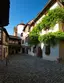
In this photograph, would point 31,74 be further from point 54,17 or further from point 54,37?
point 54,17

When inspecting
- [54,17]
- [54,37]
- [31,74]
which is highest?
[54,17]

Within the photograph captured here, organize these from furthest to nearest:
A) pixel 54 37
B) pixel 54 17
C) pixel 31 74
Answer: pixel 54 17 < pixel 54 37 < pixel 31 74

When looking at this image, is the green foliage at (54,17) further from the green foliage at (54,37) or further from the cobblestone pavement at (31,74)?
the cobblestone pavement at (31,74)

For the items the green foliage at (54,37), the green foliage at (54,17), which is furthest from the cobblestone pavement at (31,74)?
the green foliage at (54,17)

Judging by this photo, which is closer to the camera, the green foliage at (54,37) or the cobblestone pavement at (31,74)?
the cobblestone pavement at (31,74)

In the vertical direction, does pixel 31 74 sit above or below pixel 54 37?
below

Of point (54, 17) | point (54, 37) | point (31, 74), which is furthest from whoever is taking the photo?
point (54, 17)

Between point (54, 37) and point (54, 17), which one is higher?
point (54, 17)

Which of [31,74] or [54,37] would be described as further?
[54,37]

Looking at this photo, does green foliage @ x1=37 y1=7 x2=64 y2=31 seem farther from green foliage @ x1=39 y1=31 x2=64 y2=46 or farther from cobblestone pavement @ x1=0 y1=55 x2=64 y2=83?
cobblestone pavement @ x1=0 y1=55 x2=64 y2=83

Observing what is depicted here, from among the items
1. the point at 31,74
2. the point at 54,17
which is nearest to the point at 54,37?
the point at 54,17

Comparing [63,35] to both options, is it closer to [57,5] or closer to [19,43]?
[57,5]

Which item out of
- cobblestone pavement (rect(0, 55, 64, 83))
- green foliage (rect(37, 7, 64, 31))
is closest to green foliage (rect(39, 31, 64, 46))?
green foliage (rect(37, 7, 64, 31))

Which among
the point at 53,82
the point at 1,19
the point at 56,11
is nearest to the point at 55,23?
the point at 56,11
